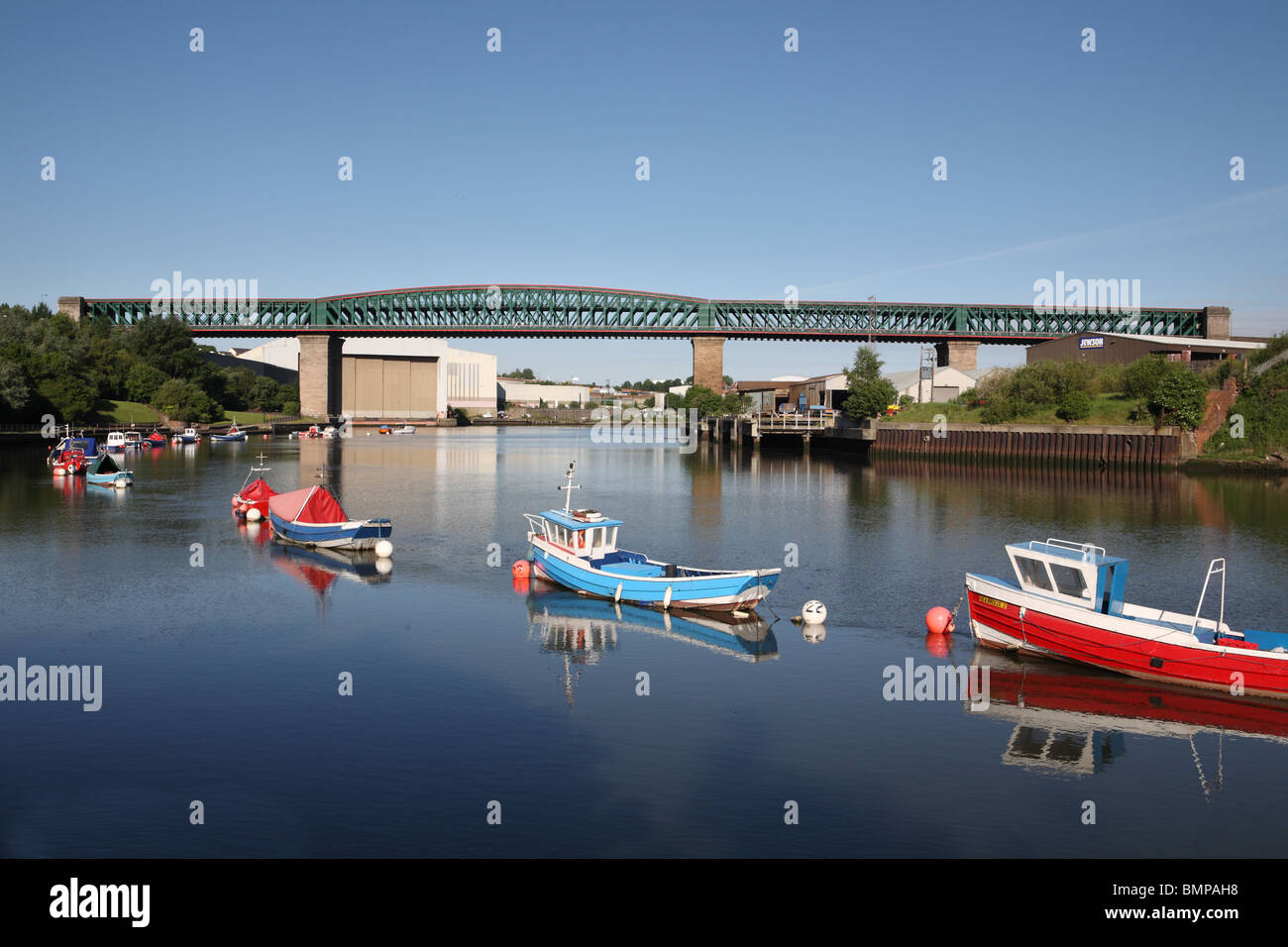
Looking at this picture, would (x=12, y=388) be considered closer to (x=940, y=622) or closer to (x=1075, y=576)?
(x=940, y=622)

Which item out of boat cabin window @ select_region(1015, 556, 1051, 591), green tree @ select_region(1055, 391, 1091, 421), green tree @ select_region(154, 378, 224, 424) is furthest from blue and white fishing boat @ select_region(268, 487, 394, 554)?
green tree @ select_region(154, 378, 224, 424)

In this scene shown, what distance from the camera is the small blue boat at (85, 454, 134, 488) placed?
76.5 metres

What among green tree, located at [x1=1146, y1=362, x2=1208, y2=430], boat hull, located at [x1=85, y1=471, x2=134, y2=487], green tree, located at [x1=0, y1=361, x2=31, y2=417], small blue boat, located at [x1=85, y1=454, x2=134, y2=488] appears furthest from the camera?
green tree, located at [x1=0, y1=361, x2=31, y2=417]

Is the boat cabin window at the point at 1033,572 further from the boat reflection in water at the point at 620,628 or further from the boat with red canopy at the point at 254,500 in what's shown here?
the boat with red canopy at the point at 254,500

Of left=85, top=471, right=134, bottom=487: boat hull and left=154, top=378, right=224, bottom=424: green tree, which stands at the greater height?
left=154, top=378, right=224, bottom=424: green tree

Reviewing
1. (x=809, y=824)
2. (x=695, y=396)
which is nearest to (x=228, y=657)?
(x=809, y=824)

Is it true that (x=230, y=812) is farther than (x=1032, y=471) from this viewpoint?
No

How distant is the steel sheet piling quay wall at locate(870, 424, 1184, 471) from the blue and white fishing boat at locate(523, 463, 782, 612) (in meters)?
77.3

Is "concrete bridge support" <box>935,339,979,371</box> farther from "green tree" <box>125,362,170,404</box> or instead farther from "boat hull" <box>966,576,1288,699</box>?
"boat hull" <box>966,576,1288,699</box>

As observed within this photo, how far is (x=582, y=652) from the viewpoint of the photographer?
30.2 meters

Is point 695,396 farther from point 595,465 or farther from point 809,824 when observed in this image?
point 809,824

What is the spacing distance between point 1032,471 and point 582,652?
7890 cm

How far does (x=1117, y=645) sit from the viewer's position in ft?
90.1
